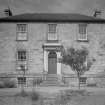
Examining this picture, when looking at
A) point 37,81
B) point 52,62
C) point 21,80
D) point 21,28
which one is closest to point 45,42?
point 52,62

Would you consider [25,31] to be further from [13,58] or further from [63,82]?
[63,82]

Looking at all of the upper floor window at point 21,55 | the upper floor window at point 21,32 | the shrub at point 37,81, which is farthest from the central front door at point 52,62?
the upper floor window at point 21,32

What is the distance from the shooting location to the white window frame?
53.9ft

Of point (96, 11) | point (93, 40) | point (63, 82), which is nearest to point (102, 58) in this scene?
point (93, 40)

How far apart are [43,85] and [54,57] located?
3.82 meters

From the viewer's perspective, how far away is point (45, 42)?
16297mm

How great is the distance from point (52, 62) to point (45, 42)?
2.61 meters

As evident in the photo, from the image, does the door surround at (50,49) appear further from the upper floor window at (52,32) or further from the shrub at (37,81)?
→ the shrub at (37,81)

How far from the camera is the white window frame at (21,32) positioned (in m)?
16.4

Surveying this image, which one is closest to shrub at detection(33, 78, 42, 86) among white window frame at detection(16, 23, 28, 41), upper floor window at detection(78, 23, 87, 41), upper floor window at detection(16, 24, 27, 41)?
white window frame at detection(16, 23, 28, 41)

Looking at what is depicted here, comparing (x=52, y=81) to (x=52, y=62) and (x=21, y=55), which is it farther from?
(x=21, y=55)

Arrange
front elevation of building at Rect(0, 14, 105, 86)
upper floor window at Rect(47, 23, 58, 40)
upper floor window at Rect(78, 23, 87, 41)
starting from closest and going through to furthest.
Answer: front elevation of building at Rect(0, 14, 105, 86) < upper floor window at Rect(47, 23, 58, 40) < upper floor window at Rect(78, 23, 87, 41)

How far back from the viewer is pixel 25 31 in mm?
16453

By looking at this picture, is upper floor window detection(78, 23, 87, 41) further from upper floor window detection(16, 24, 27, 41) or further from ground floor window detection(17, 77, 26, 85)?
ground floor window detection(17, 77, 26, 85)
